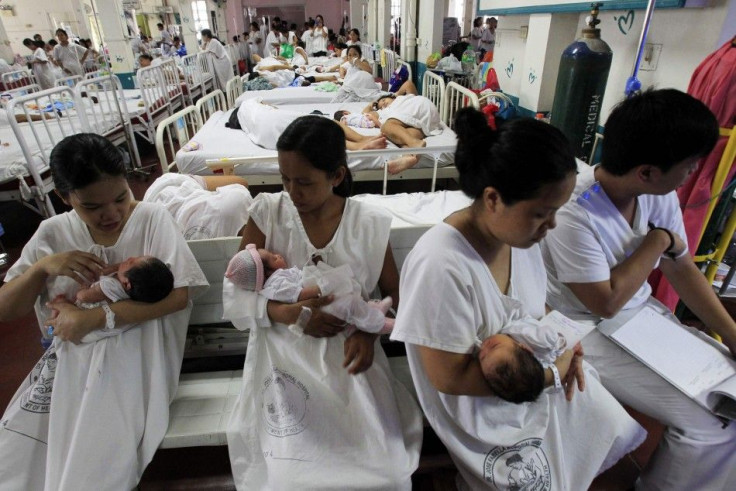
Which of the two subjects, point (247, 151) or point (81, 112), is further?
point (81, 112)

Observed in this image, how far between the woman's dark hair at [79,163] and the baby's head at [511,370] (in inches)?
52.8

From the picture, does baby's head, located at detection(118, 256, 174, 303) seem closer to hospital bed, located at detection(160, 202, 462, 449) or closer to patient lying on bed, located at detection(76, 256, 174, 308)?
patient lying on bed, located at detection(76, 256, 174, 308)

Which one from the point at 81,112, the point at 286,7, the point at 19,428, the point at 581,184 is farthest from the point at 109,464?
the point at 286,7

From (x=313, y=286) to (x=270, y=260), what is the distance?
0.63ft

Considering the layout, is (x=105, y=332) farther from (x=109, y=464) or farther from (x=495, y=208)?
(x=495, y=208)

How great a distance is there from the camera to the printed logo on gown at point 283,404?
1.34 meters

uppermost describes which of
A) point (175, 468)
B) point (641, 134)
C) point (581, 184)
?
point (641, 134)

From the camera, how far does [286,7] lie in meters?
20.5

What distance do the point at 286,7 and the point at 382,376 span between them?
2304 centimetres

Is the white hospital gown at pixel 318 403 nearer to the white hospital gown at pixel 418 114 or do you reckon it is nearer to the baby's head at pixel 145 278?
the baby's head at pixel 145 278

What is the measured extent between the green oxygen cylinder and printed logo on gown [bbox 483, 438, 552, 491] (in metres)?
2.02

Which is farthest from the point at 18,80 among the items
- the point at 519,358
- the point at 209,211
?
the point at 519,358

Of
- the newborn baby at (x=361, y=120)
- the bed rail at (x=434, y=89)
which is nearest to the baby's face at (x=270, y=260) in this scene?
the newborn baby at (x=361, y=120)

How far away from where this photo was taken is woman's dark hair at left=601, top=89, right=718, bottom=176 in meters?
1.24
